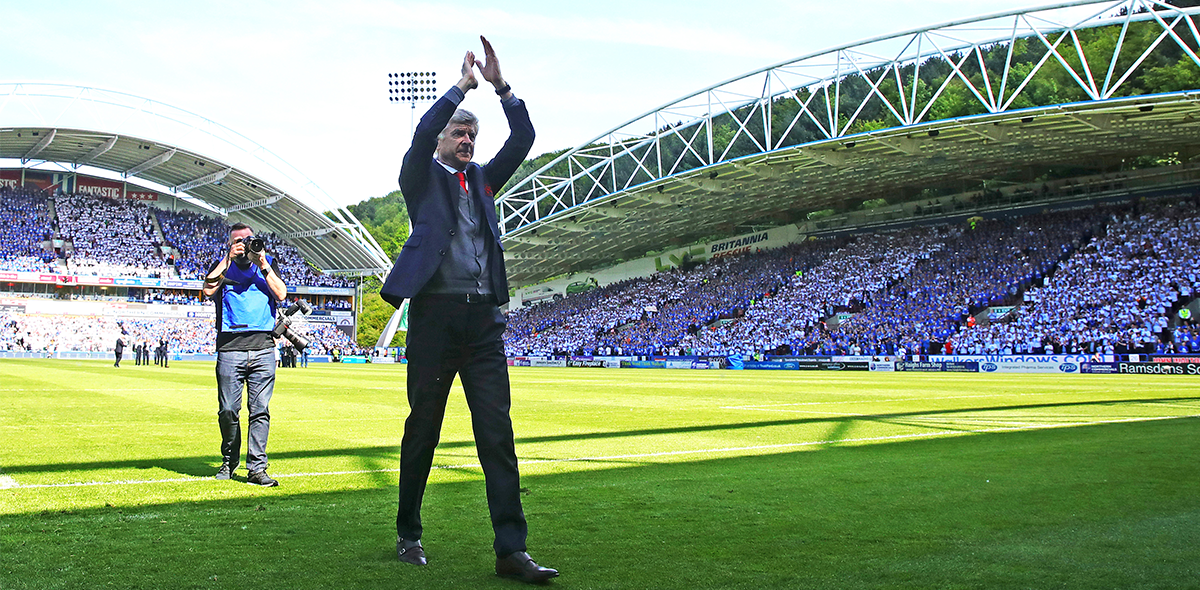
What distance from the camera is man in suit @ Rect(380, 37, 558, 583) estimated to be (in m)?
3.91

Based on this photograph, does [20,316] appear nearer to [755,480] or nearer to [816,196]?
[816,196]

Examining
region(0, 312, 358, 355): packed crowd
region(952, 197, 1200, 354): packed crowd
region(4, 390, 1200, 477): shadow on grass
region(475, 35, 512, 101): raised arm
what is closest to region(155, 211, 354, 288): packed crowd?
region(0, 312, 358, 355): packed crowd

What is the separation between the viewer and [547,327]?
64.5m

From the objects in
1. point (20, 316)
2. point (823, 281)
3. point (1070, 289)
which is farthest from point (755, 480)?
point (20, 316)

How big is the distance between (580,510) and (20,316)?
68189mm

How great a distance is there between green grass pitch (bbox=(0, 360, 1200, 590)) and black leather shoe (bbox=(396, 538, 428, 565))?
4 centimetres

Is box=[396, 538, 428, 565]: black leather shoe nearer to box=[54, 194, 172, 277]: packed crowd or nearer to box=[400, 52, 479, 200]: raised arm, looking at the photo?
box=[400, 52, 479, 200]: raised arm

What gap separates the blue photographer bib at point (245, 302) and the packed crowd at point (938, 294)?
33092mm

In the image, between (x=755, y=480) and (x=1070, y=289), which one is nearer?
(x=755, y=480)

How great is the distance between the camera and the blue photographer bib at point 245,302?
22.1 feet

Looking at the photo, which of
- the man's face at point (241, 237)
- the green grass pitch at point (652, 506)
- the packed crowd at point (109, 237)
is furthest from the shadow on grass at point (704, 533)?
the packed crowd at point (109, 237)

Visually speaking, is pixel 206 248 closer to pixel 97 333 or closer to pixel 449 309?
pixel 97 333

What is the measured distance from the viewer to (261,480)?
20.3 ft

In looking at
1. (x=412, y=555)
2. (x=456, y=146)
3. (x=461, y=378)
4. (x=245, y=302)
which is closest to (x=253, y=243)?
(x=245, y=302)
